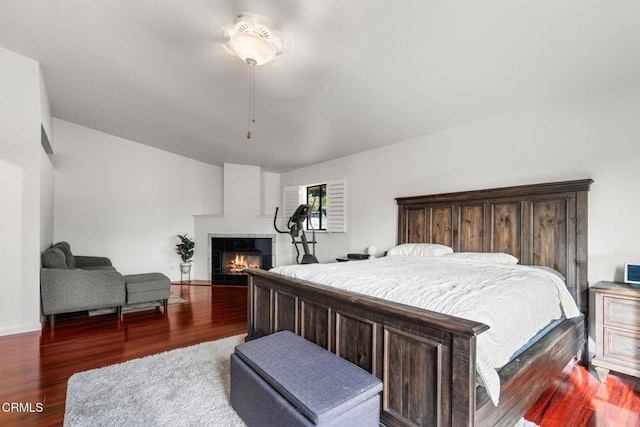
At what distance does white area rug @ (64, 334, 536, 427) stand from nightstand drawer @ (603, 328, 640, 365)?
1199 mm

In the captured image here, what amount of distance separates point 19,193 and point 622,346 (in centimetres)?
621

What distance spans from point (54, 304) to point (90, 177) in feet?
9.76

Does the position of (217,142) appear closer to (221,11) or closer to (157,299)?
(157,299)

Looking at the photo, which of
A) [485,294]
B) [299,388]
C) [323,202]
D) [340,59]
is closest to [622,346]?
[485,294]

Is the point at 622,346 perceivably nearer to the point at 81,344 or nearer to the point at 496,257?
the point at 496,257

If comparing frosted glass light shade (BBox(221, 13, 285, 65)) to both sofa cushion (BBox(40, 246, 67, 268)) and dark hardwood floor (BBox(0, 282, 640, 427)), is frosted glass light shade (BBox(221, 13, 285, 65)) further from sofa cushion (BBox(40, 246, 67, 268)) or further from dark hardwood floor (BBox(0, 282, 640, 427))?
sofa cushion (BBox(40, 246, 67, 268))

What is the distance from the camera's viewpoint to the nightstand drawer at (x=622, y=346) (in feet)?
7.75

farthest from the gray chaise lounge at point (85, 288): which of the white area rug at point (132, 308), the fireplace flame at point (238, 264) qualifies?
the fireplace flame at point (238, 264)

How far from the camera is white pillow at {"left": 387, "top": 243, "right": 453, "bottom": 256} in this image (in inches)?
143

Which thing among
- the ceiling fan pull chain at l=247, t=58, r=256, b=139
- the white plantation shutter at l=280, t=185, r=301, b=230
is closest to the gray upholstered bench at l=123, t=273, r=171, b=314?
the ceiling fan pull chain at l=247, t=58, r=256, b=139

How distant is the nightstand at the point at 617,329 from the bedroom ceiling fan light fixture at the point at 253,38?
134 inches

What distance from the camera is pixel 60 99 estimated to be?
4535 millimetres

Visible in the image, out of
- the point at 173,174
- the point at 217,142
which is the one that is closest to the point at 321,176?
the point at 217,142

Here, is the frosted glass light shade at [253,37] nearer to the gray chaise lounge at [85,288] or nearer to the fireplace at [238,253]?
the gray chaise lounge at [85,288]
